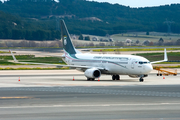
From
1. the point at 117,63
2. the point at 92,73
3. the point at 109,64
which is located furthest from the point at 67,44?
the point at 117,63

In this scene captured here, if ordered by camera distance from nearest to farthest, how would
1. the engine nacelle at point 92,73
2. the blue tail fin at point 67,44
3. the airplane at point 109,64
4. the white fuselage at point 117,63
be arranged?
the white fuselage at point 117,63 → the airplane at point 109,64 → the engine nacelle at point 92,73 → the blue tail fin at point 67,44

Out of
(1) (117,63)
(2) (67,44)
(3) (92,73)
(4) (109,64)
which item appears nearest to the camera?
(3) (92,73)

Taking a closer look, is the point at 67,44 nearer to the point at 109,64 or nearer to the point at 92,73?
the point at 109,64

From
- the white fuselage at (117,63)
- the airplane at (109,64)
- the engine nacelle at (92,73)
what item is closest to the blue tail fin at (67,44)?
the airplane at (109,64)

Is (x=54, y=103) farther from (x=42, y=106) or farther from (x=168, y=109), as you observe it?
(x=168, y=109)

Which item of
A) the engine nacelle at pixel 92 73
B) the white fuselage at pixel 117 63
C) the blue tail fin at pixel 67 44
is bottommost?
the engine nacelle at pixel 92 73

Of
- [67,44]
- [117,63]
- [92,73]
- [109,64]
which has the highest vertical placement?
[67,44]

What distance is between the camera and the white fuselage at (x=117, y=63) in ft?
144

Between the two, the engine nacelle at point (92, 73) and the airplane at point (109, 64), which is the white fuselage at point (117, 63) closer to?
the airplane at point (109, 64)

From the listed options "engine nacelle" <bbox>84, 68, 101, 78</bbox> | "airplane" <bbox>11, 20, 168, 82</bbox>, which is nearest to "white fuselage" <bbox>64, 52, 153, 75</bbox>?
"airplane" <bbox>11, 20, 168, 82</bbox>

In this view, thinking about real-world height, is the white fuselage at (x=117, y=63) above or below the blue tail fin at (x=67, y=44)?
below

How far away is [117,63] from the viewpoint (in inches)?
1827

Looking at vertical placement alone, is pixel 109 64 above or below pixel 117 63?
below

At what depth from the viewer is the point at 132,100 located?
25844 millimetres
